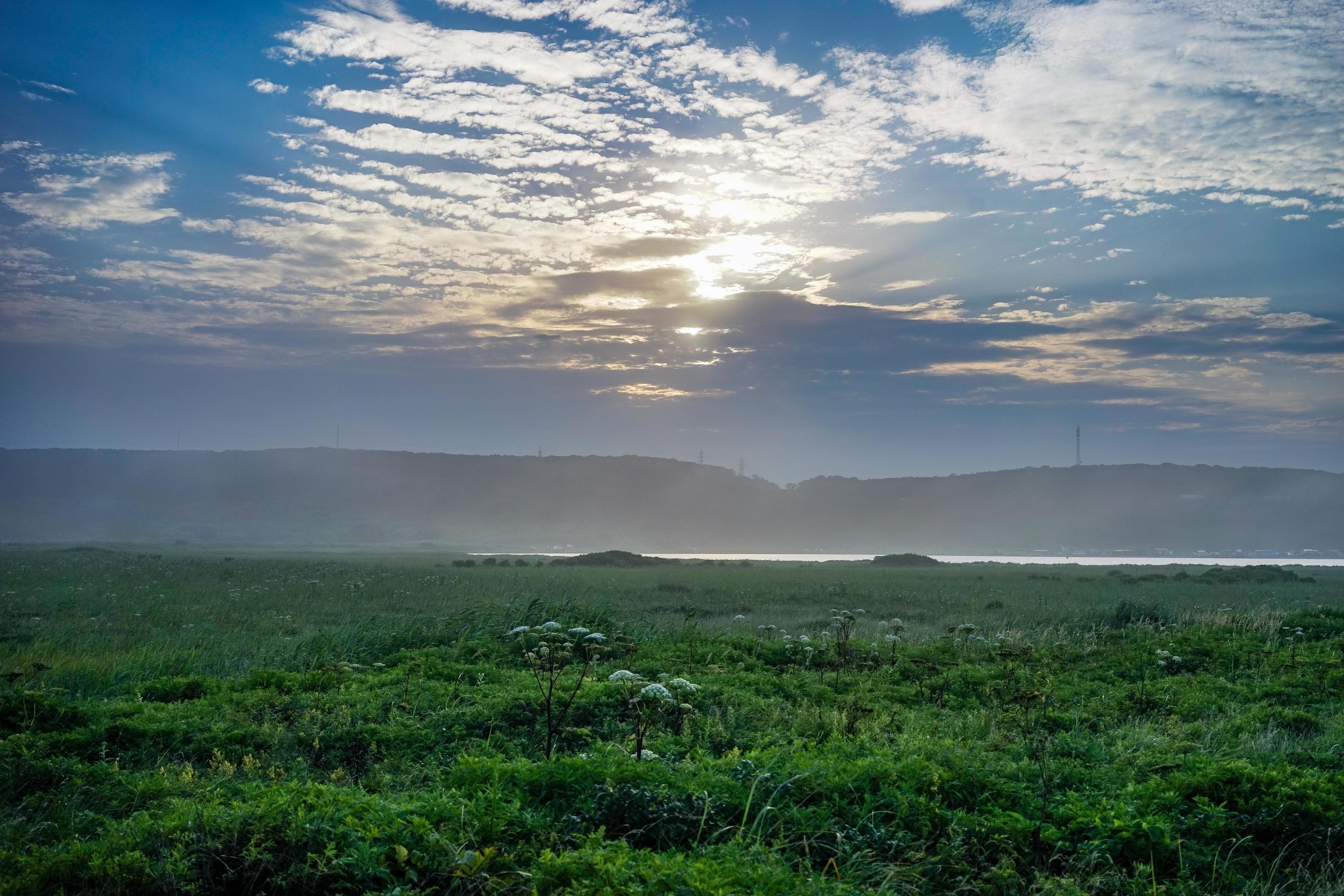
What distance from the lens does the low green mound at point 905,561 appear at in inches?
2657

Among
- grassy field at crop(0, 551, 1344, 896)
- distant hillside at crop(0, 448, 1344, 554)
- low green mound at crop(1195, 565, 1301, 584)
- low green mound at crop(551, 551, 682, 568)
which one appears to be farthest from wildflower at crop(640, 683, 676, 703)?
distant hillside at crop(0, 448, 1344, 554)

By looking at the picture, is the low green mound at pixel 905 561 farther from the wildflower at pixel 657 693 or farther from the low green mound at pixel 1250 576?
the wildflower at pixel 657 693

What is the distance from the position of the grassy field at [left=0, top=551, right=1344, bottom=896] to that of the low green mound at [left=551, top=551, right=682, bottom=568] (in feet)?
138

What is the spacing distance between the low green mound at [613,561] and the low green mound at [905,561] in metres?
17.9

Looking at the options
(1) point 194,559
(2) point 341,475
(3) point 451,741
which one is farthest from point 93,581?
(2) point 341,475

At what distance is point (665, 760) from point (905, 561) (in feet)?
219

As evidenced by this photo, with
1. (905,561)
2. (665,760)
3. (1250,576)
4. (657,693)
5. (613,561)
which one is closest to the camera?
(657,693)

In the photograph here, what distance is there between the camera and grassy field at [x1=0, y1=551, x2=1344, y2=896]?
16.9 ft

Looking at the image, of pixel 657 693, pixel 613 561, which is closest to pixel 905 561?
pixel 613 561

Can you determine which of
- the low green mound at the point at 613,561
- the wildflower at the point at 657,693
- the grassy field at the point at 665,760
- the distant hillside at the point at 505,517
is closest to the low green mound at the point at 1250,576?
the grassy field at the point at 665,760

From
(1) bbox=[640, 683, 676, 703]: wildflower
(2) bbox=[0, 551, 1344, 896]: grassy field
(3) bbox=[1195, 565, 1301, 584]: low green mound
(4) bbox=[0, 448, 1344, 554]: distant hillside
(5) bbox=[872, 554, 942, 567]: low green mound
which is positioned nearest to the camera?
(2) bbox=[0, 551, 1344, 896]: grassy field

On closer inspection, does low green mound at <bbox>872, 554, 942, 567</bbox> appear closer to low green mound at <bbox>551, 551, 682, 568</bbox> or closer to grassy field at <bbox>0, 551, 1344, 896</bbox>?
low green mound at <bbox>551, 551, 682, 568</bbox>

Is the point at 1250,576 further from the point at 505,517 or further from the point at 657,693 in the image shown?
the point at 505,517

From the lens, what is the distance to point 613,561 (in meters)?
62.7
